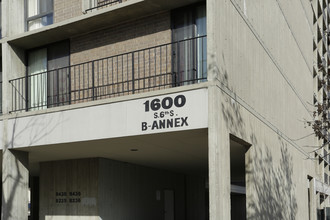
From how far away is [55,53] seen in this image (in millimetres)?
16156

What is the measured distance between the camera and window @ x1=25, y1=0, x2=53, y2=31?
16.4 metres

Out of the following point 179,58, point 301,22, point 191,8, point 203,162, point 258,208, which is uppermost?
point 301,22

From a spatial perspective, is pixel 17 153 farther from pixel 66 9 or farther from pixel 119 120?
pixel 66 9

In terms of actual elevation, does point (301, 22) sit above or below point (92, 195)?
above

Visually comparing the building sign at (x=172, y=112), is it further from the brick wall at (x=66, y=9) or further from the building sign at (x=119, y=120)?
the brick wall at (x=66, y=9)

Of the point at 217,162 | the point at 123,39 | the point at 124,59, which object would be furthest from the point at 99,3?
the point at 217,162

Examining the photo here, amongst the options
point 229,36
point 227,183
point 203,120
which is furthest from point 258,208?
point 229,36

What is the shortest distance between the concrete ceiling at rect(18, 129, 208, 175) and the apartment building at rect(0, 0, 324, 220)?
0.04m

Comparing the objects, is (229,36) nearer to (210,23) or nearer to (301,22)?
(210,23)

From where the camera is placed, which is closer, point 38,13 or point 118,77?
point 118,77

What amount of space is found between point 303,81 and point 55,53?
14.6m

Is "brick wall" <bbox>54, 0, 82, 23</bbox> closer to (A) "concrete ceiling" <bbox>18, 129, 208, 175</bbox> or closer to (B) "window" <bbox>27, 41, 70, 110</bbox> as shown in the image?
(B) "window" <bbox>27, 41, 70, 110</bbox>

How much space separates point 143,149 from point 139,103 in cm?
324

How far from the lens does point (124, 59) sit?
1441 centimetres
